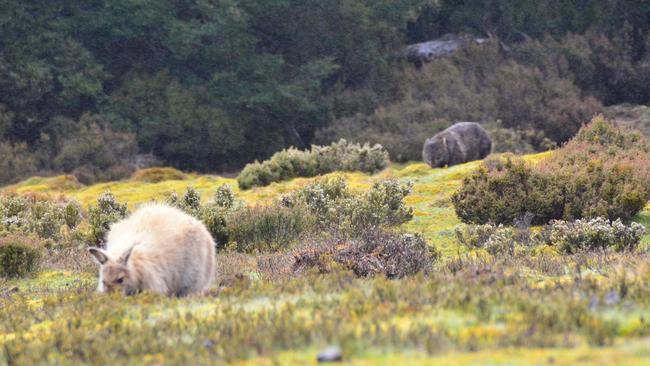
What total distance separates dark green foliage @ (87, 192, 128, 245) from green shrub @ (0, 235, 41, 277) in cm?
206

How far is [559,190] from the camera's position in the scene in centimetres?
2008

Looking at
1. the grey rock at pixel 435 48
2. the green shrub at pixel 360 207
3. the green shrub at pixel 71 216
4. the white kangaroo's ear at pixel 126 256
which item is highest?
the grey rock at pixel 435 48

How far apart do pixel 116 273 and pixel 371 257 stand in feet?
14.5

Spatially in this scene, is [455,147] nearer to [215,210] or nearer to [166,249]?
[215,210]

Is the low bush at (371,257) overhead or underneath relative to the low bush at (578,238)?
overhead

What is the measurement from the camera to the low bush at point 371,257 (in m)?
13.2

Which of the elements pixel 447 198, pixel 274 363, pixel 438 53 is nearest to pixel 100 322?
pixel 274 363

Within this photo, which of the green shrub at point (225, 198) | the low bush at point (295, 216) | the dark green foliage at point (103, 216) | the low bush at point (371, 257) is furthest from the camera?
the green shrub at point (225, 198)

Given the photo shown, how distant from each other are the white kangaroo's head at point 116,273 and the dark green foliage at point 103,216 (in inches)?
347

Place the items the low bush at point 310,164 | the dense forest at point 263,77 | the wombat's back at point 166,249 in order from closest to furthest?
the wombat's back at point 166,249 < the low bush at point 310,164 < the dense forest at point 263,77

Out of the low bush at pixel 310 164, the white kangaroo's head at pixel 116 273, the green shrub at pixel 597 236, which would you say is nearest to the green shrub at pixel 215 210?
the low bush at pixel 310 164

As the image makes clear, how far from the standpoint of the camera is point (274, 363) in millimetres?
6500

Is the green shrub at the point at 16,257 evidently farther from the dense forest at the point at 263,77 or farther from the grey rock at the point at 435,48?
the grey rock at the point at 435,48

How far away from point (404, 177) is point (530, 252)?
1254cm
